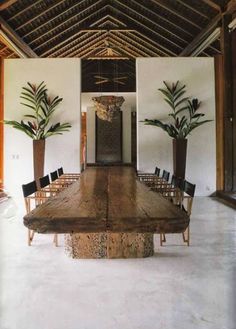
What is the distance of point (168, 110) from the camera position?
23.4ft

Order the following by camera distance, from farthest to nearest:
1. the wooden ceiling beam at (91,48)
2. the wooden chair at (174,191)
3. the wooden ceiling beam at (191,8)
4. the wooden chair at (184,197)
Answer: the wooden ceiling beam at (91,48)
the wooden ceiling beam at (191,8)
the wooden chair at (174,191)
the wooden chair at (184,197)

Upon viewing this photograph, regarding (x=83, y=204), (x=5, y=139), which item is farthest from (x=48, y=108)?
(x=83, y=204)

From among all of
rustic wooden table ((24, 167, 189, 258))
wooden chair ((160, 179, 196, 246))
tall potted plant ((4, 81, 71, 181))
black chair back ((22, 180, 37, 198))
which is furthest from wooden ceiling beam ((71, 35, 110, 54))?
rustic wooden table ((24, 167, 189, 258))

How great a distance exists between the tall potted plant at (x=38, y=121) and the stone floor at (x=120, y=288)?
3.05 metres

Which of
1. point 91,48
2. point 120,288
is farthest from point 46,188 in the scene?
point 91,48

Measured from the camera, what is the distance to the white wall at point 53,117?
7.03m

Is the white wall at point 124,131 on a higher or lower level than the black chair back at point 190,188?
higher

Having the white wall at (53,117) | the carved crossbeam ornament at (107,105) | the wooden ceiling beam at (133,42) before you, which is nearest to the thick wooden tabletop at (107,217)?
the carved crossbeam ornament at (107,105)

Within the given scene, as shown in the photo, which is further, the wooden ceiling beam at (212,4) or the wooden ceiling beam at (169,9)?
the wooden ceiling beam at (169,9)

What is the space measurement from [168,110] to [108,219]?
5511 millimetres

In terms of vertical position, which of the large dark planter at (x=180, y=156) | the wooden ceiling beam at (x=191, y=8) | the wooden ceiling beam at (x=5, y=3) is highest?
the wooden ceiling beam at (x=191, y=8)

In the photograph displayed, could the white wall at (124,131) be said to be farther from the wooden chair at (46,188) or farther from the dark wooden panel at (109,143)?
the wooden chair at (46,188)

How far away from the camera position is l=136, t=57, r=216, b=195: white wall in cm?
711

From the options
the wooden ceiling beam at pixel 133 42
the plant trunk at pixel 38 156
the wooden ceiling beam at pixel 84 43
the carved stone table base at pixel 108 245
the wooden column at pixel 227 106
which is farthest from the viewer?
the wooden ceiling beam at pixel 84 43
